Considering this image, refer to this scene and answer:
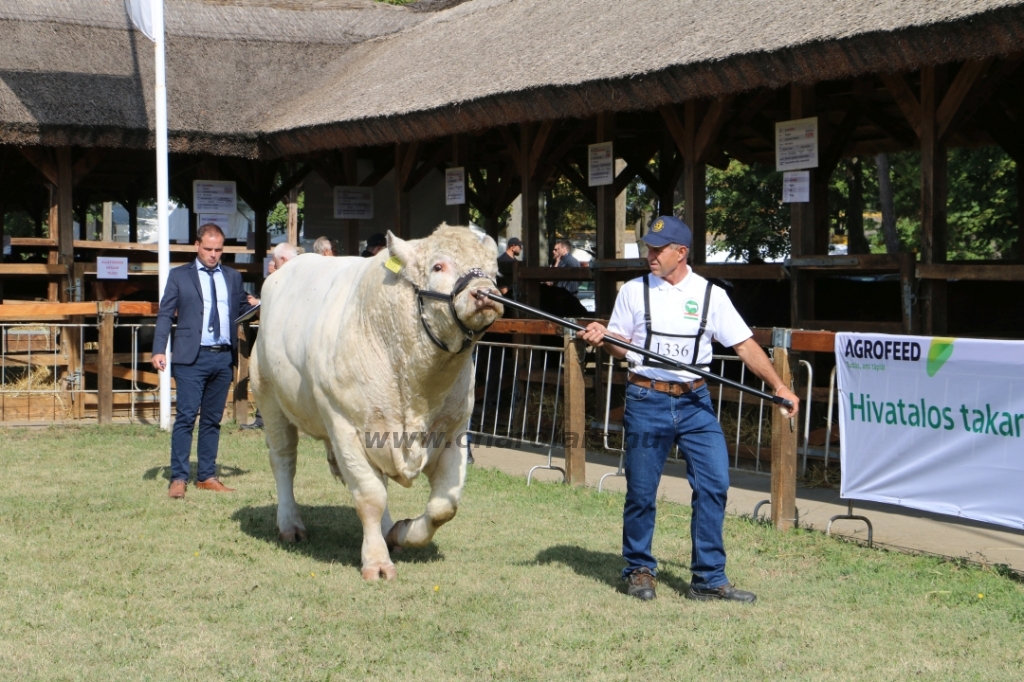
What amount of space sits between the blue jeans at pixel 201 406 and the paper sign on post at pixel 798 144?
503 centimetres

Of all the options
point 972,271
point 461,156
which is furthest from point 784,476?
point 461,156

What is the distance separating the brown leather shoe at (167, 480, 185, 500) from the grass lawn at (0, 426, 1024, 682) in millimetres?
244

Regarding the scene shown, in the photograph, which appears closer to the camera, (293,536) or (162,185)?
(293,536)

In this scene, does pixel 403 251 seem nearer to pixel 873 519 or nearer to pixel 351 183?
pixel 873 519

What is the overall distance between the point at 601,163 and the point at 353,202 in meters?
5.18

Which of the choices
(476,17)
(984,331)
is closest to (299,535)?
(984,331)

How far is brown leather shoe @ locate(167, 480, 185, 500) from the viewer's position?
8438 millimetres

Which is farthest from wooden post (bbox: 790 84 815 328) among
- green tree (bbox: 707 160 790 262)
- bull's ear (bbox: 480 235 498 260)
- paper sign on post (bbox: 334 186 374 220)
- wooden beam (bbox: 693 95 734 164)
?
green tree (bbox: 707 160 790 262)

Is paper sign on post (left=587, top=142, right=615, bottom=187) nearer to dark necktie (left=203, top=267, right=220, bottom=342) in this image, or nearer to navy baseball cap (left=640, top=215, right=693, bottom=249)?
dark necktie (left=203, top=267, right=220, bottom=342)

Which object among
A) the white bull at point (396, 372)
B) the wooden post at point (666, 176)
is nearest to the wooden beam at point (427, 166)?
the wooden post at point (666, 176)

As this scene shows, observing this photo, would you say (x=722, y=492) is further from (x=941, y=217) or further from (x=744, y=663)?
(x=941, y=217)

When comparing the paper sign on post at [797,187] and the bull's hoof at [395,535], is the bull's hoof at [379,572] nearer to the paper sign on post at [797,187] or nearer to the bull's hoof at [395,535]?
the bull's hoof at [395,535]

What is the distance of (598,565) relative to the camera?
640 cm

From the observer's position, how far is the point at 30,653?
189 inches
